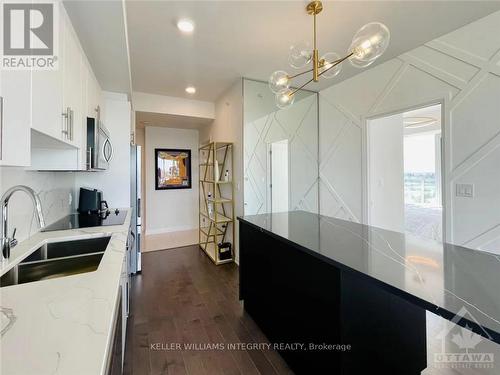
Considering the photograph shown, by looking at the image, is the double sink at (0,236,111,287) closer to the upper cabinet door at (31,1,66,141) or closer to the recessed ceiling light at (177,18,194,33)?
Answer: the upper cabinet door at (31,1,66,141)

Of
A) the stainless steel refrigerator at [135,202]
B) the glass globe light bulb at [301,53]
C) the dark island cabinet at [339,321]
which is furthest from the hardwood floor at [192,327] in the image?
the glass globe light bulb at [301,53]

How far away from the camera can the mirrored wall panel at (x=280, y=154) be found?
12.1 feet

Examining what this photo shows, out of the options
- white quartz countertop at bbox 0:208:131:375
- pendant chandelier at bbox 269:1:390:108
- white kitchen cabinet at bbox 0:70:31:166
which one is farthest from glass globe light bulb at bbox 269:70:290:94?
white quartz countertop at bbox 0:208:131:375

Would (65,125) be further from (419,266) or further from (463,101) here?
(463,101)

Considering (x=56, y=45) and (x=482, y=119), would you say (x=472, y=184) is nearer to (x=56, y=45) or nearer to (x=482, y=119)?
(x=482, y=119)

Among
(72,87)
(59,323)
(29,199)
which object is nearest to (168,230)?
(29,199)

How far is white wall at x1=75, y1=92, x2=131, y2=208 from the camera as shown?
120 inches

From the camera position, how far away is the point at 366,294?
1.27m

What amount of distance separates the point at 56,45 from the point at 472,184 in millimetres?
3393

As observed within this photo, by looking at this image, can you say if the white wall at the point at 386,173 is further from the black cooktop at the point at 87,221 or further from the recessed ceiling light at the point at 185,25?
the black cooktop at the point at 87,221

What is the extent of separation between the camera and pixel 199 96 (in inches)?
168

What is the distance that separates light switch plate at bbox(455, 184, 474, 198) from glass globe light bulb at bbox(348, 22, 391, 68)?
1.73 meters

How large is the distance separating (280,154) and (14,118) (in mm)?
3506

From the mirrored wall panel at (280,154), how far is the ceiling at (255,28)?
72 cm
